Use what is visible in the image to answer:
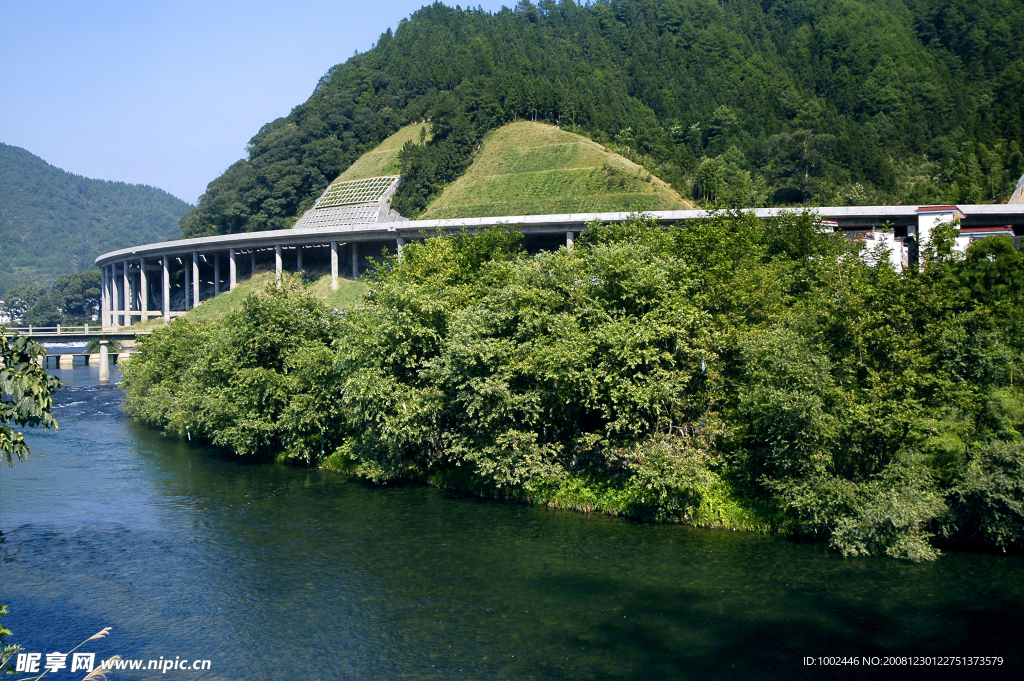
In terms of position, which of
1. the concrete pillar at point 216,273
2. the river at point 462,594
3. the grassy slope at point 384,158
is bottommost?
the river at point 462,594

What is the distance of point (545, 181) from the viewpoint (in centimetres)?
9738

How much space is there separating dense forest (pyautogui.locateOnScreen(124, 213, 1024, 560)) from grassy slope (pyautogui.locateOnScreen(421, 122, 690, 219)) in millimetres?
49145

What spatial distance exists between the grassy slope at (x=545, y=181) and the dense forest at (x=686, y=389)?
49.1 m

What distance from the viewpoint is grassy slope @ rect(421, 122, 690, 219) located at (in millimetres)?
89500

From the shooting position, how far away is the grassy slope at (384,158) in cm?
11956

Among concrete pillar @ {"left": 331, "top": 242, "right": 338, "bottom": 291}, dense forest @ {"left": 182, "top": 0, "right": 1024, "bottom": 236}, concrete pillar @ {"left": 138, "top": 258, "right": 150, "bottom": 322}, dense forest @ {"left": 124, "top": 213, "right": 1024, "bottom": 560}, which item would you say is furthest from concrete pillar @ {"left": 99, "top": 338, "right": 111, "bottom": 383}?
dense forest @ {"left": 124, "top": 213, "right": 1024, "bottom": 560}

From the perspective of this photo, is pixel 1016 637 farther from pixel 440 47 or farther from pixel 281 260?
pixel 440 47

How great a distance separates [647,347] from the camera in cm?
2928

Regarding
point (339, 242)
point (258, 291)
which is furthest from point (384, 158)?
point (258, 291)

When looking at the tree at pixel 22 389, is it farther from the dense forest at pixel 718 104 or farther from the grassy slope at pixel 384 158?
the grassy slope at pixel 384 158

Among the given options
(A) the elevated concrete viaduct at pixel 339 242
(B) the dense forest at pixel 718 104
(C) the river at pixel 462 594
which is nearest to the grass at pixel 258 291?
(A) the elevated concrete viaduct at pixel 339 242

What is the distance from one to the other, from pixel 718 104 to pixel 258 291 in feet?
251

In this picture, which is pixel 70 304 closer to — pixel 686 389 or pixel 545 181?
pixel 545 181

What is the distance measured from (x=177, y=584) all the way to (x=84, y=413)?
4092 centimetres
